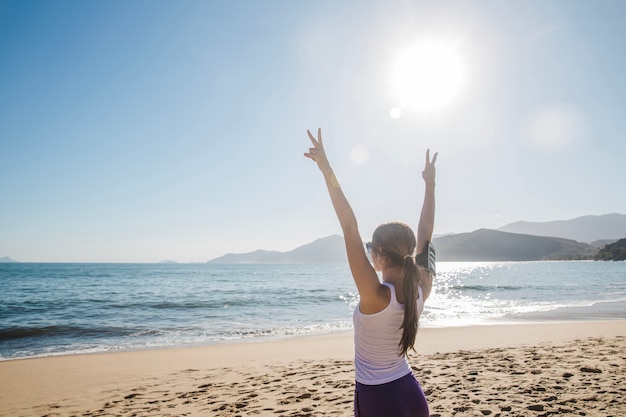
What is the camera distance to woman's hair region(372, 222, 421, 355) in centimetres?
188

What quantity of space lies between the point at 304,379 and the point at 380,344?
6094 millimetres

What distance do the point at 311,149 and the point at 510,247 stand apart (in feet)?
597

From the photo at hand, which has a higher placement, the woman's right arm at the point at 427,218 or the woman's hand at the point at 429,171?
the woman's hand at the point at 429,171

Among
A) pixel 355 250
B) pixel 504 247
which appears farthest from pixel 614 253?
pixel 355 250

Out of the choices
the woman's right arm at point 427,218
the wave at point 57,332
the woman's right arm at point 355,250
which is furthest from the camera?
the wave at point 57,332

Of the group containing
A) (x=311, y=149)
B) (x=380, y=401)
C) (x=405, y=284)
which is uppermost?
(x=311, y=149)

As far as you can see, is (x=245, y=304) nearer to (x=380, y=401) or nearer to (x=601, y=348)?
(x=601, y=348)

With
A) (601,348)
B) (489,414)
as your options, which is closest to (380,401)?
(489,414)

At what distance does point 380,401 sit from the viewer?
1968 millimetres

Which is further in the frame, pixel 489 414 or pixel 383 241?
pixel 489 414

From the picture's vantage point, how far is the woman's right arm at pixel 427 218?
2275 millimetres

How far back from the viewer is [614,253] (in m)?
101

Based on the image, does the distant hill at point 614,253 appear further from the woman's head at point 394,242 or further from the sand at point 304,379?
the woman's head at point 394,242

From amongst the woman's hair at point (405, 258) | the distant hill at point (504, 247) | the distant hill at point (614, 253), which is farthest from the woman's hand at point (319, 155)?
the distant hill at point (504, 247)
